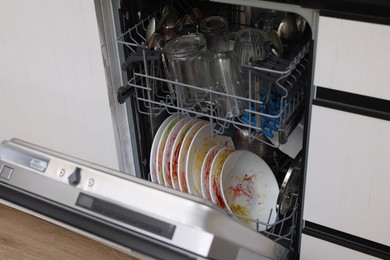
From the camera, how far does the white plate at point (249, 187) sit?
1.47 meters

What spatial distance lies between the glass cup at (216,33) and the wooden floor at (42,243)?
0.54 m

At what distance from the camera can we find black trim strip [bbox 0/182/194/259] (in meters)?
0.94

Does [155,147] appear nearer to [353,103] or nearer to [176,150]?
[176,150]

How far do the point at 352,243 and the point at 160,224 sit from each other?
0.52 metres

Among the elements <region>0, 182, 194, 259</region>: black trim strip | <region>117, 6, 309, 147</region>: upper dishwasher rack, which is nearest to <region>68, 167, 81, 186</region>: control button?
<region>0, 182, 194, 259</region>: black trim strip

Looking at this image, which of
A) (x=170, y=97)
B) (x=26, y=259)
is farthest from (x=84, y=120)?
(x=26, y=259)

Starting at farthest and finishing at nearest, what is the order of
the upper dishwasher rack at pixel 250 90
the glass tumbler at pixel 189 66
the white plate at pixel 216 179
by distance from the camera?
the white plate at pixel 216 179, the glass tumbler at pixel 189 66, the upper dishwasher rack at pixel 250 90

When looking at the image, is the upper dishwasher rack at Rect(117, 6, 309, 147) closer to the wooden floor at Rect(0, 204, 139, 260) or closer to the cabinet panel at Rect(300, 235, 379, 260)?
the cabinet panel at Rect(300, 235, 379, 260)

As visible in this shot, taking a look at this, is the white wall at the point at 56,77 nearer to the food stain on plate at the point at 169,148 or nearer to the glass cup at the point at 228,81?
the food stain on plate at the point at 169,148

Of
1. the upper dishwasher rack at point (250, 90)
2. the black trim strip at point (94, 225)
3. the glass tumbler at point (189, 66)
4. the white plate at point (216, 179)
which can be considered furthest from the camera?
Answer: the white plate at point (216, 179)

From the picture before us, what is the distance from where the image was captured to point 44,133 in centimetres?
166

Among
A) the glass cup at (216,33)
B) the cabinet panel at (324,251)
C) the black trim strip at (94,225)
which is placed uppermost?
the glass cup at (216,33)

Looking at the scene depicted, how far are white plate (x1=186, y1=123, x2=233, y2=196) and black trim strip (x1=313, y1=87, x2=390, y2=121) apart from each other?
16.9 inches

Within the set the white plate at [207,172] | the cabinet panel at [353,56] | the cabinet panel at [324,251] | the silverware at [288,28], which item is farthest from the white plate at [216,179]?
the cabinet panel at [353,56]
